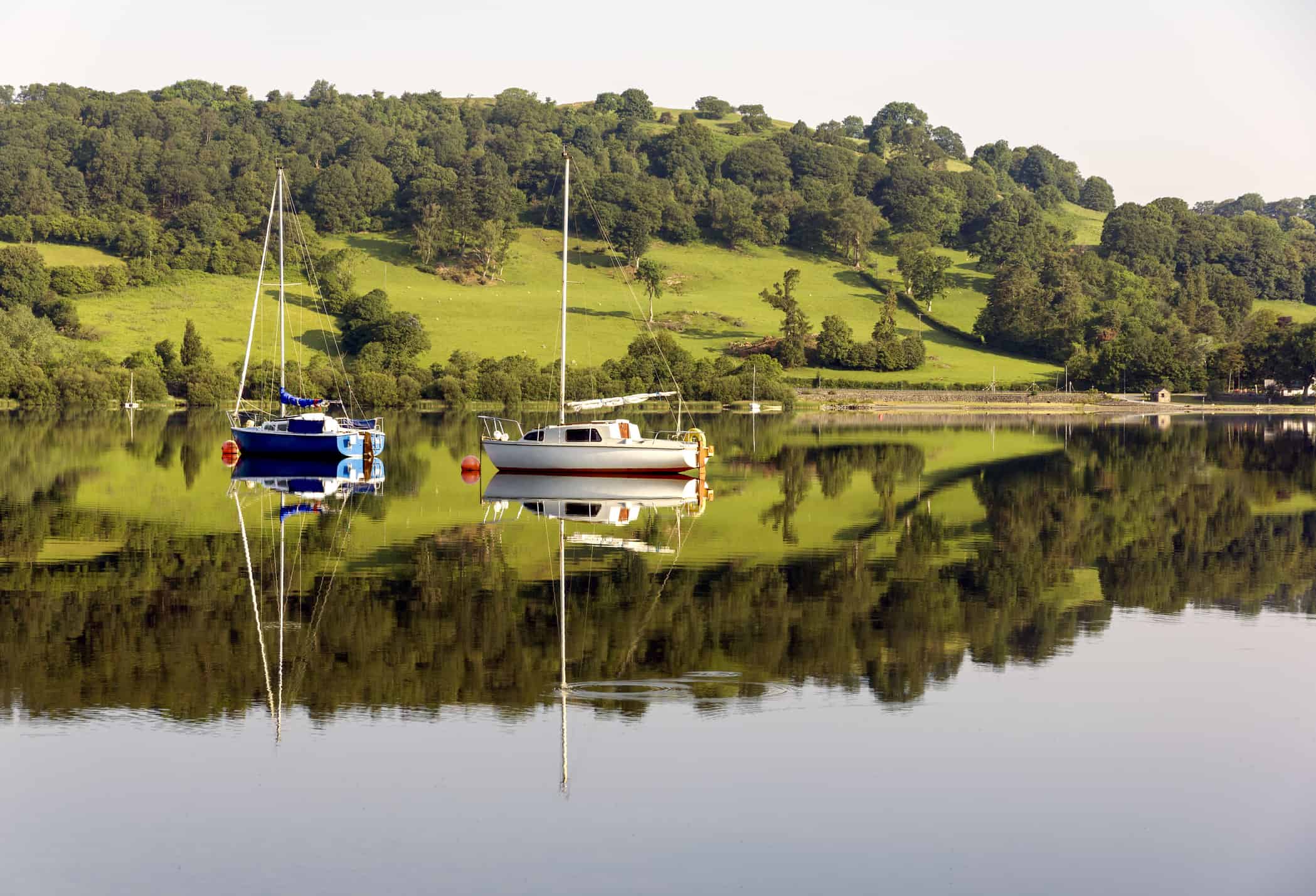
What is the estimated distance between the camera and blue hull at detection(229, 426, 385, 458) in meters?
57.2

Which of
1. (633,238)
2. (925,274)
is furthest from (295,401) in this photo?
(925,274)

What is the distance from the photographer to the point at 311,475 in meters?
52.6

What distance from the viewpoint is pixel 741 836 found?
41.0 ft

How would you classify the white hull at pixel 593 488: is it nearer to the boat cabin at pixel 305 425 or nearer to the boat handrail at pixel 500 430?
the boat handrail at pixel 500 430

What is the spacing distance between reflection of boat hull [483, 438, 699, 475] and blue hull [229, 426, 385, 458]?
7.98 m

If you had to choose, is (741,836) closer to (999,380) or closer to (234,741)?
(234,741)

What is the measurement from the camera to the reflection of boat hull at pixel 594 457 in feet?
165

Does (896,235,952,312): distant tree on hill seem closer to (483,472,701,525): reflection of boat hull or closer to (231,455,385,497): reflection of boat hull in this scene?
(231,455,385,497): reflection of boat hull

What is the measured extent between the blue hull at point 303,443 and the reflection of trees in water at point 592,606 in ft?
61.8

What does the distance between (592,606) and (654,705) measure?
6405 mm

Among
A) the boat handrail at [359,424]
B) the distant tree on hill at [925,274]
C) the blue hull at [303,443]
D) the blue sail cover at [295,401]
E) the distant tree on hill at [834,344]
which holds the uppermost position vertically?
the distant tree on hill at [925,274]

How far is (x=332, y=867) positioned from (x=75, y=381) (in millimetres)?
113941

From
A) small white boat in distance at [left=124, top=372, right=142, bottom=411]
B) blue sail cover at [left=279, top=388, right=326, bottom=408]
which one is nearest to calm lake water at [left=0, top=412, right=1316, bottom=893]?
blue sail cover at [left=279, top=388, right=326, bottom=408]

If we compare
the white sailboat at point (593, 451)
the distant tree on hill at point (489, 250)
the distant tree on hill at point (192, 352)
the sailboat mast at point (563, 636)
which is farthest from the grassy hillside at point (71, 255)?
the sailboat mast at point (563, 636)
